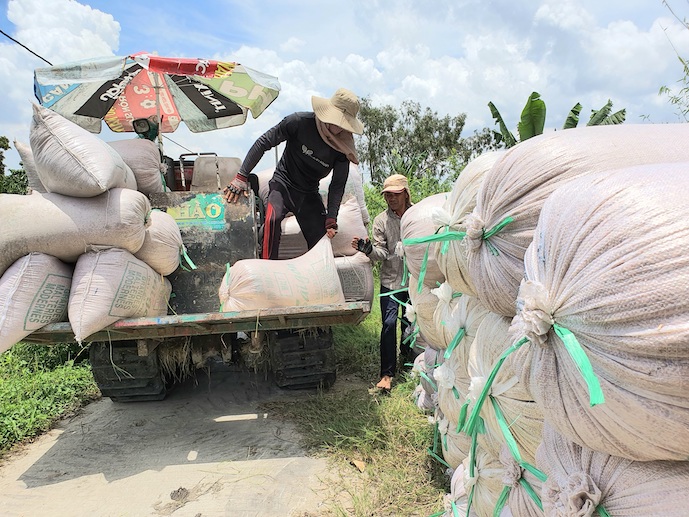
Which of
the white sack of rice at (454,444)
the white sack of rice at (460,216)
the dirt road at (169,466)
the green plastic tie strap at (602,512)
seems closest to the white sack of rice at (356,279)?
the dirt road at (169,466)

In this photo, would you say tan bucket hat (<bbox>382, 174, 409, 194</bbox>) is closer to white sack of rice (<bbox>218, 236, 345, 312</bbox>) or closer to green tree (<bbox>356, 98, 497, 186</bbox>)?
white sack of rice (<bbox>218, 236, 345, 312</bbox>)

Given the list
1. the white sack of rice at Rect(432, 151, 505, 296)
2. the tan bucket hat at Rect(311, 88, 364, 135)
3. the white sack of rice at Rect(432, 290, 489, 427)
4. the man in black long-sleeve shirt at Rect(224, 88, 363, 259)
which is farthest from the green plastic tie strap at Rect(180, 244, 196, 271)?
the white sack of rice at Rect(432, 151, 505, 296)

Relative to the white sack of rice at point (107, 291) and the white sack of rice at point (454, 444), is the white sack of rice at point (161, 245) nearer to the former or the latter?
the white sack of rice at point (107, 291)

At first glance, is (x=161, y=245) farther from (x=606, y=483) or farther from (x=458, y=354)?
(x=606, y=483)

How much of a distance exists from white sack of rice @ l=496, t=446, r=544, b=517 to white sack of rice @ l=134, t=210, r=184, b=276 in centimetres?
253

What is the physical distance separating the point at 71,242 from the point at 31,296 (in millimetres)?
354

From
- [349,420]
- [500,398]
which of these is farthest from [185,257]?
[500,398]

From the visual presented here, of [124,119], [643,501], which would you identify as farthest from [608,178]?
[124,119]

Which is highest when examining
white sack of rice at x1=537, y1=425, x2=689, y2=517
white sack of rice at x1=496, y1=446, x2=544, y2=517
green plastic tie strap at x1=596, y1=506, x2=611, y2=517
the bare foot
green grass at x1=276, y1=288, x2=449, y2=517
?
white sack of rice at x1=537, y1=425, x2=689, y2=517

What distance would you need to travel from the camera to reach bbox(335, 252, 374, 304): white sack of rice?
4.19 metres

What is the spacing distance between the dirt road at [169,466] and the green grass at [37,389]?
0.14m

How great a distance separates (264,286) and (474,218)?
182 cm

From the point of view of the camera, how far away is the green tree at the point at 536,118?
10.8ft

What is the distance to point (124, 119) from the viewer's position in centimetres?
645
